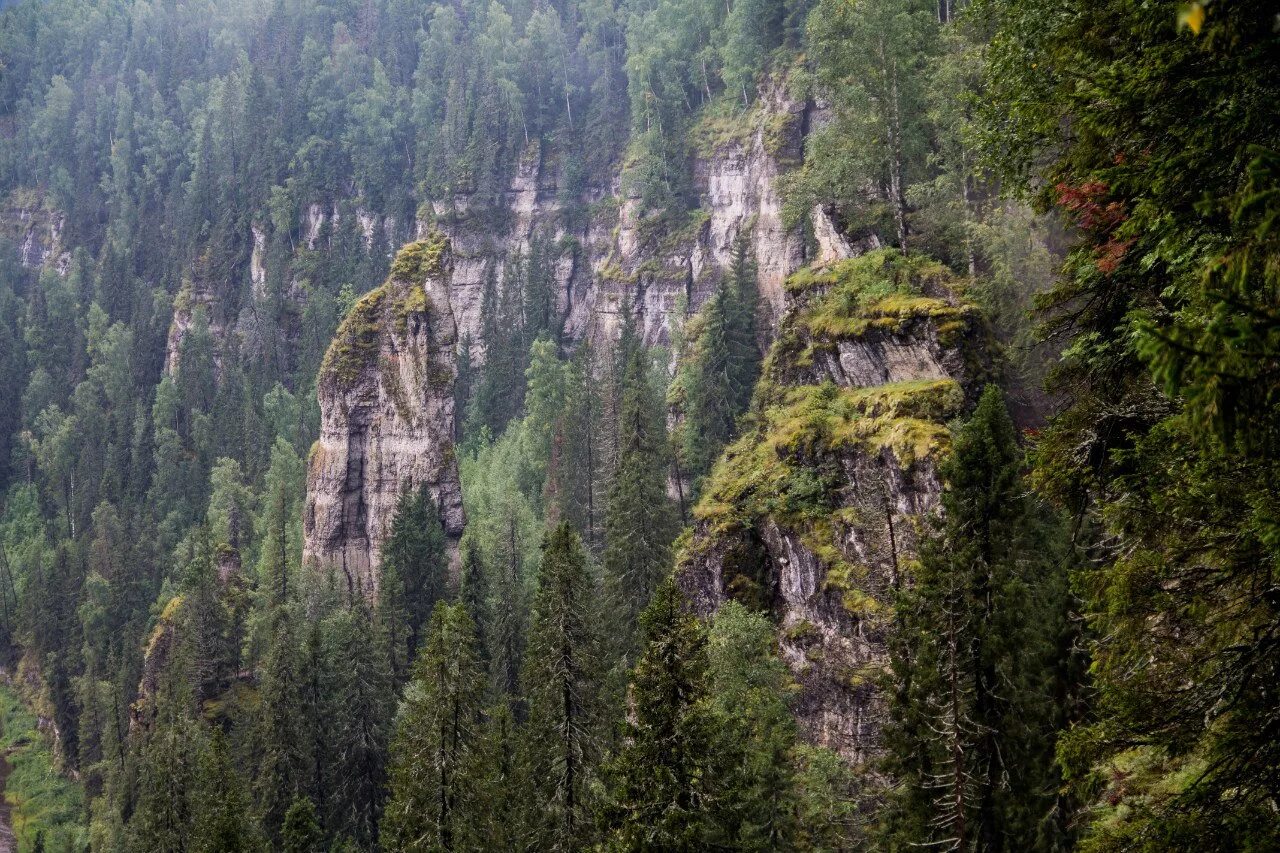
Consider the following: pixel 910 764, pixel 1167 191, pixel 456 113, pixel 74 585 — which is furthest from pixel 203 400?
pixel 1167 191

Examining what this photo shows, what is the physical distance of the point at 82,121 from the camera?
15162cm

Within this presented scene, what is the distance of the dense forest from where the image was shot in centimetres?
791

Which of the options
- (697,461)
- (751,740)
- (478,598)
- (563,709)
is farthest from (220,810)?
(697,461)

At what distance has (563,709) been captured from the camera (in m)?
23.4

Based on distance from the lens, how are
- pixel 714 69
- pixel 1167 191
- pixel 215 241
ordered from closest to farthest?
1. pixel 1167 191
2. pixel 714 69
3. pixel 215 241

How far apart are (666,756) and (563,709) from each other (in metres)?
7.78

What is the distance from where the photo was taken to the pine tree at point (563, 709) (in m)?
23.1

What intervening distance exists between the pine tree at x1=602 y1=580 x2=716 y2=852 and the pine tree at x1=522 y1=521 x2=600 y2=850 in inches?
258

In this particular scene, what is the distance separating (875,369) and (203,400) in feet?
333

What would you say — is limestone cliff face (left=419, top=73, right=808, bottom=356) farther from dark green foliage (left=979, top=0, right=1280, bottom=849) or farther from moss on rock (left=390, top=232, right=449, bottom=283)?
dark green foliage (left=979, top=0, right=1280, bottom=849)

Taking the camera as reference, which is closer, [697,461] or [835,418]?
[835,418]

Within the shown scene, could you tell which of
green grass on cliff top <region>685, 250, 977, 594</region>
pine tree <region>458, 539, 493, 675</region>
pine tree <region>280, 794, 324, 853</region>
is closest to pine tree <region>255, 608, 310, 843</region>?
pine tree <region>458, 539, 493, 675</region>

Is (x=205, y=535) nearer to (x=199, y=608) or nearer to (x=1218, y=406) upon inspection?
(x=199, y=608)

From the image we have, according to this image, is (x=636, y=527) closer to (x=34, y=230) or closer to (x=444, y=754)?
(x=444, y=754)
